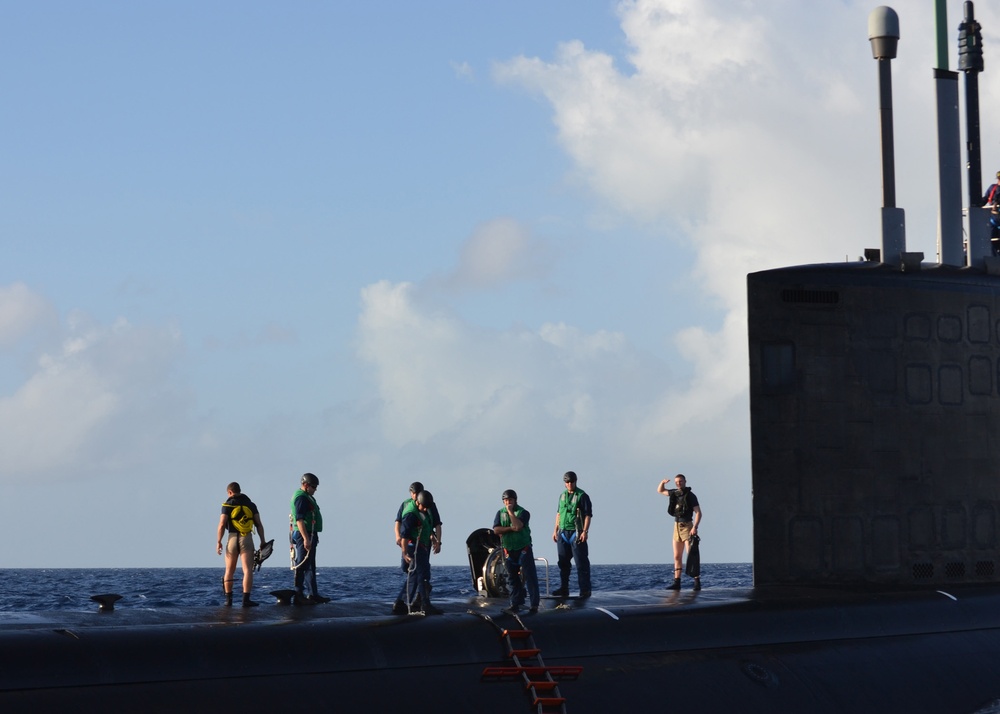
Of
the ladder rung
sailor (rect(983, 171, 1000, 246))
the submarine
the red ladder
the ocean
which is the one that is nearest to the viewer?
the red ladder

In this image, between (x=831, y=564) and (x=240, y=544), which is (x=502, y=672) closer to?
(x=240, y=544)

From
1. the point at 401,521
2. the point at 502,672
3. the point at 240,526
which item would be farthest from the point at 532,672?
the point at 240,526

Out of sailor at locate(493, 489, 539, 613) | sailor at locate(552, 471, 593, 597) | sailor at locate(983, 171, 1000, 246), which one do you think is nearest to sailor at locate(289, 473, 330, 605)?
sailor at locate(493, 489, 539, 613)

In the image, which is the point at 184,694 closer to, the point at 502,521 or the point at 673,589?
the point at 502,521

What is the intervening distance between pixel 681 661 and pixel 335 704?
11.1 ft

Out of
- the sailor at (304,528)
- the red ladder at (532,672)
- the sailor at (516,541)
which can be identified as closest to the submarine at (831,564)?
the red ladder at (532,672)

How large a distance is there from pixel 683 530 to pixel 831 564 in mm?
2297

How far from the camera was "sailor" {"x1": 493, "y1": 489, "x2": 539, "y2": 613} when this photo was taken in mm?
12828

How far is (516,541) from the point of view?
1299cm

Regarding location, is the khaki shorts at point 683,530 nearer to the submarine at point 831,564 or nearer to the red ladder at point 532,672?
the submarine at point 831,564

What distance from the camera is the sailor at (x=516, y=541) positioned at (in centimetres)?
1283

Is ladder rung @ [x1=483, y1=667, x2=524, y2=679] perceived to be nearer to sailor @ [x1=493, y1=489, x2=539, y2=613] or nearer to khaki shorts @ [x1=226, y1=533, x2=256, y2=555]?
sailor @ [x1=493, y1=489, x2=539, y2=613]

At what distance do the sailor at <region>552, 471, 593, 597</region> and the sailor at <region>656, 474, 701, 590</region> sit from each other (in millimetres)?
1156

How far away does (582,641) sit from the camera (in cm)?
1134
